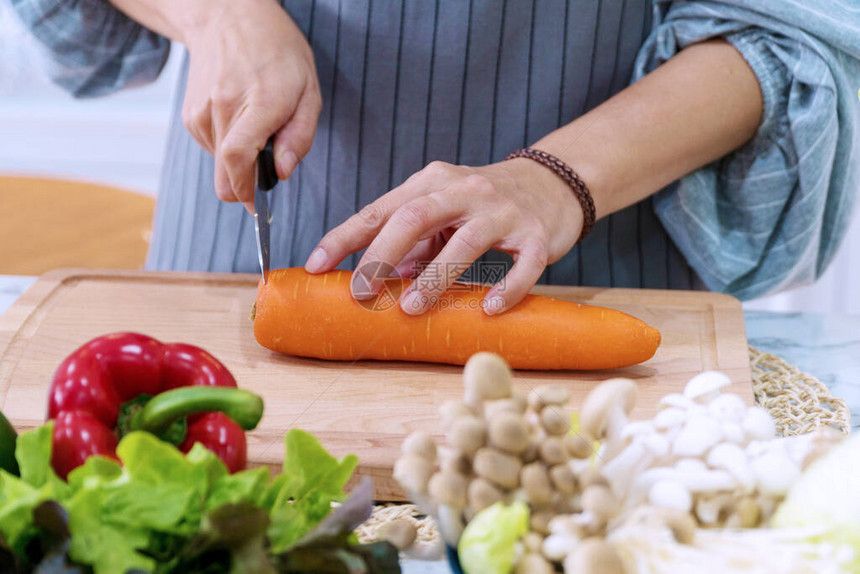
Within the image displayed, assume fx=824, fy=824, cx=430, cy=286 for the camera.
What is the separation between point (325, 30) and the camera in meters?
1.06

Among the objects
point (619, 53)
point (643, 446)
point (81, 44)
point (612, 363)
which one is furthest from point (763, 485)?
point (81, 44)

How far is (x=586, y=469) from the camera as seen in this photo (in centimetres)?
40

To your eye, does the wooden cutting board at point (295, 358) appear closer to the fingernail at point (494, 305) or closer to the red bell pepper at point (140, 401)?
the fingernail at point (494, 305)

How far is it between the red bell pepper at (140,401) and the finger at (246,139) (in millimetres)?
395

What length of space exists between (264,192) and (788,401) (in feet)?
2.04

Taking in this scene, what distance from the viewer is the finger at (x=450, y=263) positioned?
874mm

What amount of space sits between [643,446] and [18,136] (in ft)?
10.0

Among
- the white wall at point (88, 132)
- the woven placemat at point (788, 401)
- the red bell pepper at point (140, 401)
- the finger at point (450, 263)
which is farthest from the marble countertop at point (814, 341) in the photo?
the white wall at point (88, 132)

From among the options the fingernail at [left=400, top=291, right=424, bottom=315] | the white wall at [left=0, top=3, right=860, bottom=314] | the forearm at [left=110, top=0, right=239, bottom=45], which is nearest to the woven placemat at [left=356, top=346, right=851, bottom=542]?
the fingernail at [left=400, top=291, right=424, bottom=315]

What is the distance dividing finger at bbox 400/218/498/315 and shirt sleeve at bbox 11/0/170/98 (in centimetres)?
59

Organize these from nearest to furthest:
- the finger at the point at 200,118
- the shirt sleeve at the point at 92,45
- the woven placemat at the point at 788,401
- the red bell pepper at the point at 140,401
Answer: the red bell pepper at the point at 140,401
the woven placemat at the point at 788,401
the finger at the point at 200,118
the shirt sleeve at the point at 92,45

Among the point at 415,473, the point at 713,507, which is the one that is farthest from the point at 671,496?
the point at 415,473

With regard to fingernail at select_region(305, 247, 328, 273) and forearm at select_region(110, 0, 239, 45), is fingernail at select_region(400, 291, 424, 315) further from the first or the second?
forearm at select_region(110, 0, 239, 45)

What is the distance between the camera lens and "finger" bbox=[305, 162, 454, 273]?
2.95 feet
